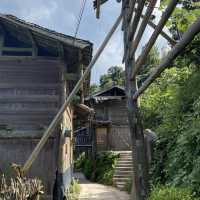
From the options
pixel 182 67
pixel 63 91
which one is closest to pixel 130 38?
pixel 63 91

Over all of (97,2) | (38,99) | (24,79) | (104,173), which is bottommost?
(104,173)

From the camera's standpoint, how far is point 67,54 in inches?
363

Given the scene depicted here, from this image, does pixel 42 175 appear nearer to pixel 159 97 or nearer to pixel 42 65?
pixel 42 65

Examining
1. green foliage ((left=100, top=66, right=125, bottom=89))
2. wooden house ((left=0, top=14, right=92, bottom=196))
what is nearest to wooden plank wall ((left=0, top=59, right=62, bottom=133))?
wooden house ((left=0, top=14, right=92, bottom=196))

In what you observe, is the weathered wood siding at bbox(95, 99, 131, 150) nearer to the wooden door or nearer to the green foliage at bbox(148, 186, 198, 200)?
the wooden door

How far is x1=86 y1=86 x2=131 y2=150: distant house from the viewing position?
73.3 feet

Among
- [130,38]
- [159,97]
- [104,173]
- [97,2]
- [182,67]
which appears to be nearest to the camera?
[130,38]

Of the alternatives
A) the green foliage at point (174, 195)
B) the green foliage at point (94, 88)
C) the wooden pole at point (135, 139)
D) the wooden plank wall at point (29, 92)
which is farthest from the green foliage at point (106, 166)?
the green foliage at point (94, 88)

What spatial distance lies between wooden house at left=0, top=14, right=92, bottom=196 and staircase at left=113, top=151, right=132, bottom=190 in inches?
233

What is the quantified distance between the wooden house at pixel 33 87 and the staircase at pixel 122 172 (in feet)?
19.4

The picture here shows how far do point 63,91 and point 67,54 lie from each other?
1.20 m

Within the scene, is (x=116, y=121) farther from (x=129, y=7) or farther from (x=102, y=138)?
(x=129, y=7)

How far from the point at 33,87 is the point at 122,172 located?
25.6 ft

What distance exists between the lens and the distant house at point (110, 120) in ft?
73.3
